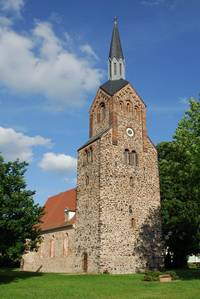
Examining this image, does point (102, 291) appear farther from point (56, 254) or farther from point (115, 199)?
point (56, 254)

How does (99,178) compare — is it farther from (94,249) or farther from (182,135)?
(182,135)

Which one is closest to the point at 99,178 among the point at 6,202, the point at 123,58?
the point at 6,202

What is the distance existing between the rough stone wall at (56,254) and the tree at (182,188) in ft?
34.3

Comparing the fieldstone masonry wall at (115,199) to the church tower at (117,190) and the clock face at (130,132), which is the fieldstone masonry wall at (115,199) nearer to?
the church tower at (117,190)

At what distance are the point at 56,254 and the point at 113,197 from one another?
1082cm

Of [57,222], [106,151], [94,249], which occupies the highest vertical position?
[106,151]

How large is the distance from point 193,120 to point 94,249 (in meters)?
14.0

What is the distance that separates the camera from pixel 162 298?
52.9 ft

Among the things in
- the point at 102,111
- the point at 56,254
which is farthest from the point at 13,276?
the point at 102,111

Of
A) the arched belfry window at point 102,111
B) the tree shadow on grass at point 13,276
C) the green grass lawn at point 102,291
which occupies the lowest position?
the tree shadow on grass at point 13,276

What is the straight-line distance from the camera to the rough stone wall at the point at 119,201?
31078 mm

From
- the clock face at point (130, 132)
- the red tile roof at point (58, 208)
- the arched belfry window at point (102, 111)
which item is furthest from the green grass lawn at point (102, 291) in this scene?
the arched belfry window at point (102, 111)

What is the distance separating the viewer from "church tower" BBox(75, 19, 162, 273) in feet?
102

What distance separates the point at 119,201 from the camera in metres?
32.6
